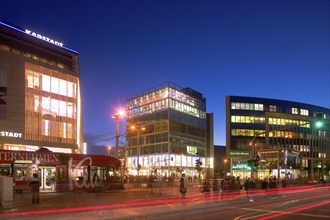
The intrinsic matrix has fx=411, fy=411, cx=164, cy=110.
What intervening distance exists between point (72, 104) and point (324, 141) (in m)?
88.3

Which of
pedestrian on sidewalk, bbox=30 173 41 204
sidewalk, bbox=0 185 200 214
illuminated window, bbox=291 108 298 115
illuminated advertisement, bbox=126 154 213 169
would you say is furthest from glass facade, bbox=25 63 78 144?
illuminated window, bbox=291 108 298 115

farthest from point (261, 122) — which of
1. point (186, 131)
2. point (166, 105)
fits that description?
point (166, 105)

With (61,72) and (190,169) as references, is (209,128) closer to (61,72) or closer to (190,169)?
(190,169)

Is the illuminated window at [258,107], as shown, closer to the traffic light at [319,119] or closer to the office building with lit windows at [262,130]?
the office building with lit windows at [262,130]

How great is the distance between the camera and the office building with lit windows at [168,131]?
9956 cm

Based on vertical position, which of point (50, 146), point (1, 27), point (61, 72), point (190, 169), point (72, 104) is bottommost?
point (190, 169)

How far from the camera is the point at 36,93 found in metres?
58.4

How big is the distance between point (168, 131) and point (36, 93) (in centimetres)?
4506

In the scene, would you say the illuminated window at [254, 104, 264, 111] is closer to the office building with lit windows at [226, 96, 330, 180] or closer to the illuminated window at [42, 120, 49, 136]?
the office building with lit windows at [226, 96, 330, 180]

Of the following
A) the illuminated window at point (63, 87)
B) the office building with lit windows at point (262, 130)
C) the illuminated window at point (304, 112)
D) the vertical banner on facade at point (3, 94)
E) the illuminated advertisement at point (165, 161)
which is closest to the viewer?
the vertical banner on facade at point (3, 94)

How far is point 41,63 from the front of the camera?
195ft

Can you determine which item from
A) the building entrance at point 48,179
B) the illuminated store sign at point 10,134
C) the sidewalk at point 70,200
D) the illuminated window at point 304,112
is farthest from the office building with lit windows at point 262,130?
the sidewalk at point 70,200

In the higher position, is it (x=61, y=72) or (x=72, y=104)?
(x=61, y=72)

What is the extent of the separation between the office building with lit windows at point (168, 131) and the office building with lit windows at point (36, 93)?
32321 millimetres
